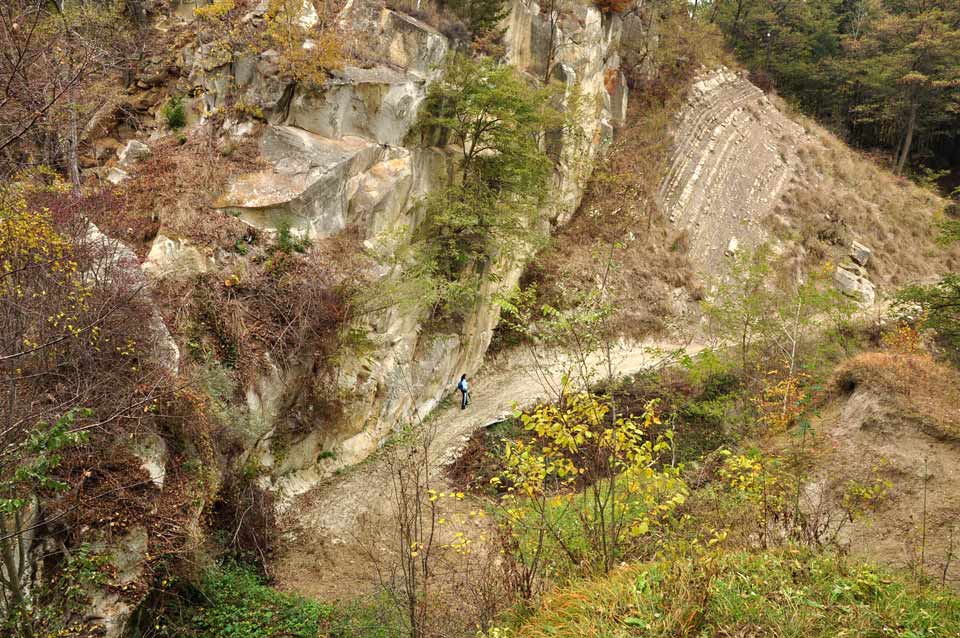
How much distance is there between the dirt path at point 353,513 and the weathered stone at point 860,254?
16.2 meters

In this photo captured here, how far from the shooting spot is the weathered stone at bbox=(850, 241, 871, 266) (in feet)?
83.2

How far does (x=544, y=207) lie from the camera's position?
802 inches

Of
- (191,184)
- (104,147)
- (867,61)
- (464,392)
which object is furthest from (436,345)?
(867,61)

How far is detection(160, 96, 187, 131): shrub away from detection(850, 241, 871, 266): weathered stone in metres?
29.0

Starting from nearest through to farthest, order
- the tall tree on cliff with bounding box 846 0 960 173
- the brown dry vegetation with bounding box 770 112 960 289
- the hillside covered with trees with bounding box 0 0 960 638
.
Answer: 1. the hillside covered with trees with bounding box 0 0 960 638
2. the brown dry vegetation with bounding box 770 112 960 289
3. the tall tree on cliff with bounding box 846 0 960 173

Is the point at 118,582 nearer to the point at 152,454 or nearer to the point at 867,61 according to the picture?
→ the point at 152,454

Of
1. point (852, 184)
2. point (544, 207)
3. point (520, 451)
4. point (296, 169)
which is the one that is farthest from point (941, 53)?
point (520, 451)

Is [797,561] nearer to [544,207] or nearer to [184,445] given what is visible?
[184,445]

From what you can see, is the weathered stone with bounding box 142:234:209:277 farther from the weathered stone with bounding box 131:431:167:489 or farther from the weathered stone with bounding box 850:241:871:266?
the weathered stone with bounding box 850:241:871:266

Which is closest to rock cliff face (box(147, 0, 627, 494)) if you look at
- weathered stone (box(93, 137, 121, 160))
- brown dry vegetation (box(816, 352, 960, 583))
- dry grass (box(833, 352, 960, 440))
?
weathered stone (box(93, 137, 121, 160))

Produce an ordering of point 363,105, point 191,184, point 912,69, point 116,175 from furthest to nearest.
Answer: point 912,69 < point 363,105 < point 116,175 < point 191,184

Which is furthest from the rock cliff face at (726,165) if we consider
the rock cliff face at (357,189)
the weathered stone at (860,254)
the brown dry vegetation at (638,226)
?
the rock cliff face at (357,189)

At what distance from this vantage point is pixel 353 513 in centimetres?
1203

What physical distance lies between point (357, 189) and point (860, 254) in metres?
24.8
